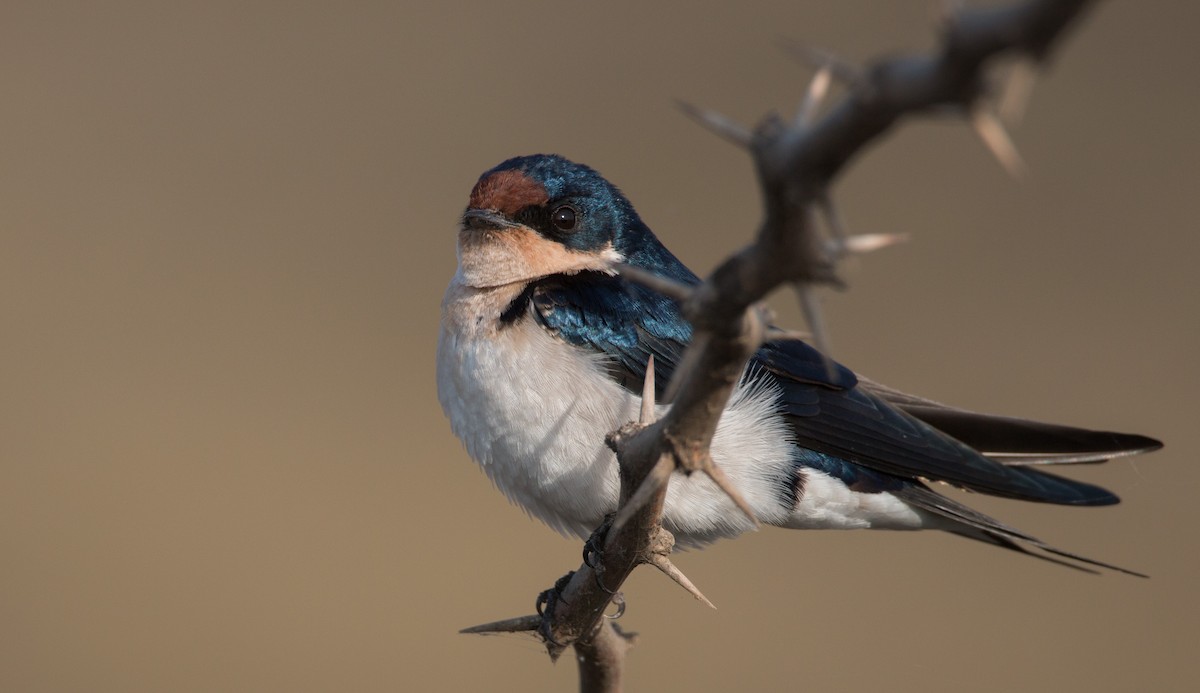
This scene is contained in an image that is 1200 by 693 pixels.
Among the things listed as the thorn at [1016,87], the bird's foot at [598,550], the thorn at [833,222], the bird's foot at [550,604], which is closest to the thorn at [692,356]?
the thorn at [833,222]

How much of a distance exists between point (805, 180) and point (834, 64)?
7 cm

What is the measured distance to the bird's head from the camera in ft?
8.76

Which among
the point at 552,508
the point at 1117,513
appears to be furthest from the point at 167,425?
the point at 1117,513

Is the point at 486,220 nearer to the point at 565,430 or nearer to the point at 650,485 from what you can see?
the point at 565,430

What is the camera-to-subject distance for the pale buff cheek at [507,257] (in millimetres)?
2664

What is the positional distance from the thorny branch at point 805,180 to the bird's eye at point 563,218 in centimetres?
133

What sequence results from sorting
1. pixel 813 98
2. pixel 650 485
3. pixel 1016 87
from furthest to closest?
pixel 650 485, pixel 813 98, pixel 1016 87

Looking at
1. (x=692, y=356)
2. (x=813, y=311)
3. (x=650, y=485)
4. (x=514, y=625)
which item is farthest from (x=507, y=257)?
(x=813, y=311)

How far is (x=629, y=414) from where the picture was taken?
2.46 meters

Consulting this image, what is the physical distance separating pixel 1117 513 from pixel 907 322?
1236mm

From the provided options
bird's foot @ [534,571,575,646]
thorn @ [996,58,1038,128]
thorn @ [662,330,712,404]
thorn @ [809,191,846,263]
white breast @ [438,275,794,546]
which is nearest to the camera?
thorn @ [996,58,1038,128]

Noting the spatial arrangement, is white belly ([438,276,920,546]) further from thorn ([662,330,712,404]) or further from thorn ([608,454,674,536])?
thorn ([662,330,712,404])

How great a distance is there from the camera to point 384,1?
8203 millimetres

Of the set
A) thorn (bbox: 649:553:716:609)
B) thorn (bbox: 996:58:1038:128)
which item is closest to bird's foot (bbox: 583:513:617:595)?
thorn (bbox: 649:553:716:609)
